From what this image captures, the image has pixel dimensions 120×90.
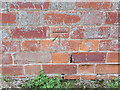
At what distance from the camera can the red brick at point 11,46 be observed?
1.43m

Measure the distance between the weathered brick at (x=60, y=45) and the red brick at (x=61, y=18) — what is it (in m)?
0.22

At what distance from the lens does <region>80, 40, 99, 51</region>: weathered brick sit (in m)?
1.45

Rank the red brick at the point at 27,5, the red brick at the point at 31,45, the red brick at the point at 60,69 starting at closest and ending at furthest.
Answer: the red brick at the point at 27,5 < the red brick at the point at 31,45 < the red brick at the point at 60,69

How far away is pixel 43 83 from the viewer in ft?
4.93

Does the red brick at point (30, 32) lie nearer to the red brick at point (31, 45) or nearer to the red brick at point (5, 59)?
the red brick at point (31, 45)

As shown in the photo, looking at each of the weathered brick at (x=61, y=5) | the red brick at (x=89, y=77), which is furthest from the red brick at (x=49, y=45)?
the red brick at (x=89, y=77)

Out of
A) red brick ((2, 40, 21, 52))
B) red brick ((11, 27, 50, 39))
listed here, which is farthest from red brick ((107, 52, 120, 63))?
red brick ((2, 40, 21, 52))

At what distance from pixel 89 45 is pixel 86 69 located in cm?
32

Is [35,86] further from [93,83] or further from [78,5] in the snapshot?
[78,5]

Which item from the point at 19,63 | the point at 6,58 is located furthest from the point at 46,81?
the point at 6,58

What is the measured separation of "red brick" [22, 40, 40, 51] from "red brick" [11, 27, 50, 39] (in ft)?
0.20

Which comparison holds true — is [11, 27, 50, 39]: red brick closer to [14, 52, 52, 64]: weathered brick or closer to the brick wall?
the brick wall

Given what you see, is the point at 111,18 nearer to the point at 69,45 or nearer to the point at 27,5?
the point at 69,45

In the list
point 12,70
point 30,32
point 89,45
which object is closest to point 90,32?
point 89,45
